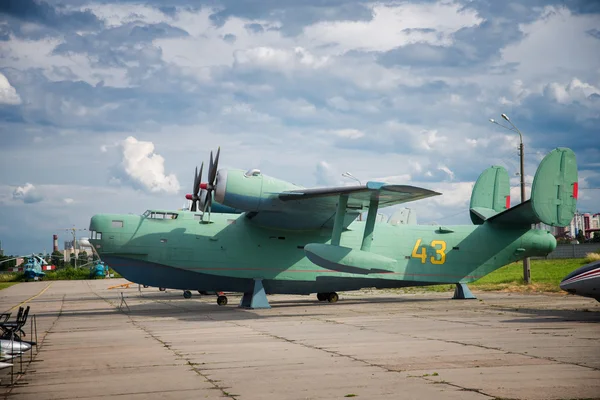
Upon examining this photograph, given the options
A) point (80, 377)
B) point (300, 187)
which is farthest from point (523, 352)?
point (300, 187)

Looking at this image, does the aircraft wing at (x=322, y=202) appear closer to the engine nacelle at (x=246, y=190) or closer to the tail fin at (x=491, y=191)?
the engine nacelle at (x=246, y=190)

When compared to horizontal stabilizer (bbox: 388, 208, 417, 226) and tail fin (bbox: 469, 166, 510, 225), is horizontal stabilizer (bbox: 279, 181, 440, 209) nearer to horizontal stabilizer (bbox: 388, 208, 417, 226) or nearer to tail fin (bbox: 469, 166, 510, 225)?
tail fin (bbox: 469, 166, 510, 225)

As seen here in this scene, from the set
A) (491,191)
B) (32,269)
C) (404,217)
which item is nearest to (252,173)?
(491,191)

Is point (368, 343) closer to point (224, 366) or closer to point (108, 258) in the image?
point (224, 366)

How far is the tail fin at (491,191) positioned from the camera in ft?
95.0

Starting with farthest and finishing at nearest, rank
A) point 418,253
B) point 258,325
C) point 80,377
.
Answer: point 418,253, point 258,325, point 80,377

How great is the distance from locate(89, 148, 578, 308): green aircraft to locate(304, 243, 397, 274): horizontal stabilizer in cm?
4

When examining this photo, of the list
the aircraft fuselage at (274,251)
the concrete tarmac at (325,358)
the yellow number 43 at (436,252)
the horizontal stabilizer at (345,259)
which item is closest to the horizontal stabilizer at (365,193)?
the horizontal stabilizer at (345,259)

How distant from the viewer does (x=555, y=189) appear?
23062 millimetres

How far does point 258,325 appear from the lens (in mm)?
17828

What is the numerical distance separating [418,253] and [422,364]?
16481 millimetres

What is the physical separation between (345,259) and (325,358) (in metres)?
9.86

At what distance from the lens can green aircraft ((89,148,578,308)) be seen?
21094mm

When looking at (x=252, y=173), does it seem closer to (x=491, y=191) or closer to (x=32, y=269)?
(x=491, y=191)
